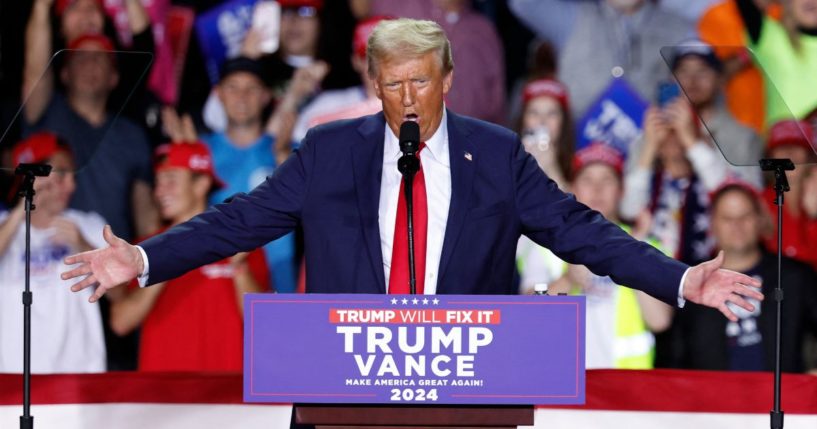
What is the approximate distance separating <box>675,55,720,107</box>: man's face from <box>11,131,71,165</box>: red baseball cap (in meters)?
2.47

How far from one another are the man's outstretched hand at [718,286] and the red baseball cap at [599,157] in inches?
96.1

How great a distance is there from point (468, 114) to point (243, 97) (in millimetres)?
945

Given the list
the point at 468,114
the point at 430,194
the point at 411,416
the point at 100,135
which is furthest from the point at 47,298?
the point at 411,416

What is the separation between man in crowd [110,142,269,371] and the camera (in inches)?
182

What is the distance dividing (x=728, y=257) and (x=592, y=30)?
1.07 metres

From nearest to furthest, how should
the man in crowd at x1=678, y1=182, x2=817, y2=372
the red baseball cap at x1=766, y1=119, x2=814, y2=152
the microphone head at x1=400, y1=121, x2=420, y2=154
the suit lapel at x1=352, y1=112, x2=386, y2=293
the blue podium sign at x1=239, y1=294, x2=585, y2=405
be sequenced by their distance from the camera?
1. the blue podium sign at x1=239, y1=294, x2=585, y2=405
2. the microphone head at x1=400, y1=121, x2=420, y2=154
3. the suit lapel at x1=352, y1=112, x2=386, y2=293
4. the red baseball cap at x1=766, y1=119, x2=814, y2=152
5. the man in crowd at x1=678, y1=182, x2=817, y2=372

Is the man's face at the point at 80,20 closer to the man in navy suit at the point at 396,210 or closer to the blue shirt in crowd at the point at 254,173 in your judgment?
the blue shirt in crowd at the point at 254,173

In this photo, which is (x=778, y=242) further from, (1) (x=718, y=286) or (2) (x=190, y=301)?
(2) (x=190, y=301)

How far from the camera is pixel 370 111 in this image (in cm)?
463

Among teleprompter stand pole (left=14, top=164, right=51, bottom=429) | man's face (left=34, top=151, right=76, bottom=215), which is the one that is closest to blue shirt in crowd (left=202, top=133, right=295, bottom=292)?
man's face (left=34, top=151, right=76, bottom=215)

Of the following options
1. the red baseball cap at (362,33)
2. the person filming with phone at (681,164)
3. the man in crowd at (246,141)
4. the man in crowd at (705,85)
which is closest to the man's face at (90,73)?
the man in crowd at (246,141)

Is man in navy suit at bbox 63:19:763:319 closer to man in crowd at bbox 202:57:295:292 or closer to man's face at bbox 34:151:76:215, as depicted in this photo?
man in crowd at bbox 202:57:295:292

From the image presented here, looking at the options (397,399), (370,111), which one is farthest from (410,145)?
(370,111)

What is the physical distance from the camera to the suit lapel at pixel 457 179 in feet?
7.32
